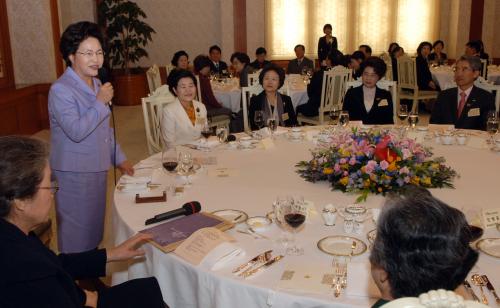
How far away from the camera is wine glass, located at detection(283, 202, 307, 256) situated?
6.08 ft

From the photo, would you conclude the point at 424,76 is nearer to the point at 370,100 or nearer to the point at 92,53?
the point at 370,100

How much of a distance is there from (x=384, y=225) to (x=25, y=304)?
967 mm

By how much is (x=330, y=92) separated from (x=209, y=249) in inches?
180

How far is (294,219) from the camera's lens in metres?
1.85

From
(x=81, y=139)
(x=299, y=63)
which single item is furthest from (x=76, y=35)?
(x=299, y=63)

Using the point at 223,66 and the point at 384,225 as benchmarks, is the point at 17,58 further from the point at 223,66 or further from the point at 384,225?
the point at 384,225

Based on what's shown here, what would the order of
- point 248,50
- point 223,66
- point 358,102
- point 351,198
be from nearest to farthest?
point 351,198 → point 358,102 → point 223,66 → point 248,50

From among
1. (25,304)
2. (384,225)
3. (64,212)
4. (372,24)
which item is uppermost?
(372,24)

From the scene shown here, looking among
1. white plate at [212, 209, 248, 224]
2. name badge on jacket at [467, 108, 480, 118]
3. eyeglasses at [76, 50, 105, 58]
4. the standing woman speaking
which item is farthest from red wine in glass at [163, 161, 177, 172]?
name badge on jacket at [467, 108, 480, 118]

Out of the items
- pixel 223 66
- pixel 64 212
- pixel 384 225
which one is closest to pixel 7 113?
pixel 223 66

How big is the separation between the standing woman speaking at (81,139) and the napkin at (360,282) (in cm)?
157

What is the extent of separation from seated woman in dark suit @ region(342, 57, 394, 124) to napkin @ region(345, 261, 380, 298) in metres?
2.99

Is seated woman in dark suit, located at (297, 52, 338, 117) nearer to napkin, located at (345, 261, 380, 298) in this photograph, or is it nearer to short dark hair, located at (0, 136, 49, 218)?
napkin, located at (345, 261, 380, 298)

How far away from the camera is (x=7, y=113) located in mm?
6566
